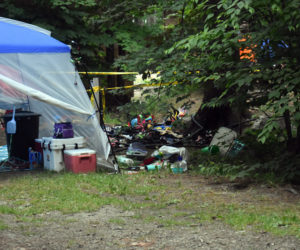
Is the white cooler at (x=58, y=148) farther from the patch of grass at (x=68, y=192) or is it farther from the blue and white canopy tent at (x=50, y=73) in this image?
the blue and white canopy tent at (x=50, y=73)

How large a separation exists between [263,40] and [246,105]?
1.16 m

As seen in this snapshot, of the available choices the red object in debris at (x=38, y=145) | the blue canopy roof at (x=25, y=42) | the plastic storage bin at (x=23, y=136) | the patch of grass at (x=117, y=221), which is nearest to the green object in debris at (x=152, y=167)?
the red object in debris at (x=38, y=145)

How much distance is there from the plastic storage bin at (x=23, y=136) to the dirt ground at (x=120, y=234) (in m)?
3.71

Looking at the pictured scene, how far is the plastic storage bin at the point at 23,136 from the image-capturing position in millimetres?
9719

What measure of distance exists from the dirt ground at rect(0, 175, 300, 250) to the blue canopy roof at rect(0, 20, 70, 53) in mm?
3611

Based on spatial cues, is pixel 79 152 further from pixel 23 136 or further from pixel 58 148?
pixel 23 136

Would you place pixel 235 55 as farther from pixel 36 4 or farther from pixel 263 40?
pixel 36 4

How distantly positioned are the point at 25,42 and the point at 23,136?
1815 mm

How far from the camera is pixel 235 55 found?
27.2 ft

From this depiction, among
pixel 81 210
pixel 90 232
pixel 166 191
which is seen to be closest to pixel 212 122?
pixel 166 191

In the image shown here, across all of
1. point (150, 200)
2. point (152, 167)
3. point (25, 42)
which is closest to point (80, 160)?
point (152, 167)

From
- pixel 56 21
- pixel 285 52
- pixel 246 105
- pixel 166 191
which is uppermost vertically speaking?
pixel 56 21

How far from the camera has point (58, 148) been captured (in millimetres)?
9000

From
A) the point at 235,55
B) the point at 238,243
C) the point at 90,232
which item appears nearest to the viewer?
the point at 238,243
